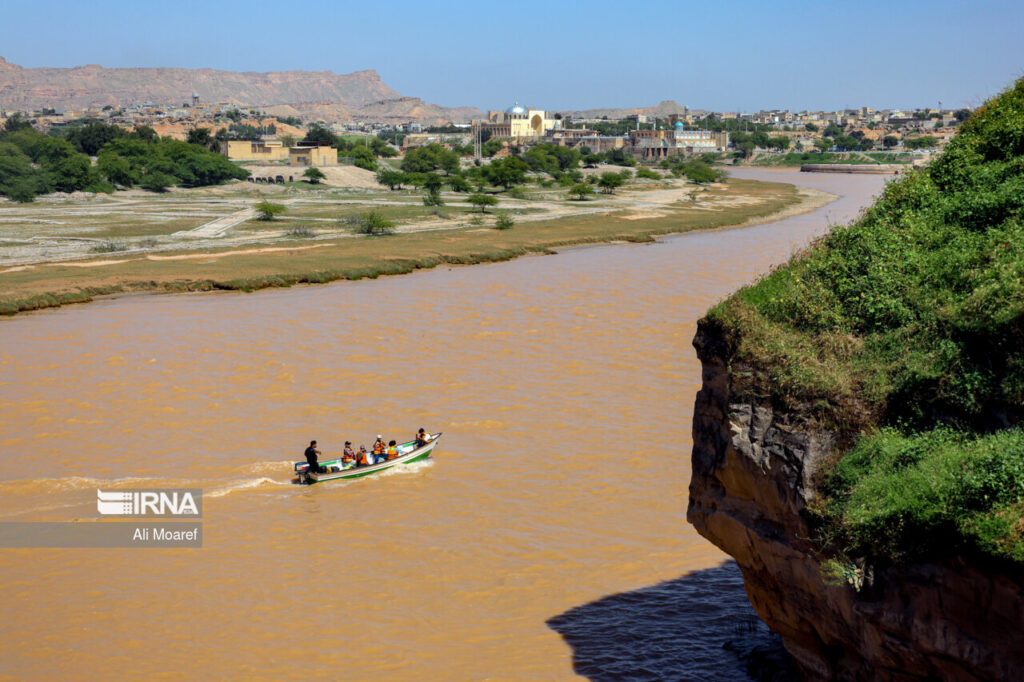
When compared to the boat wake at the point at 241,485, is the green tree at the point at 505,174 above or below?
above

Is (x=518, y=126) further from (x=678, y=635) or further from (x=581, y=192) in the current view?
(x=678, y=635)

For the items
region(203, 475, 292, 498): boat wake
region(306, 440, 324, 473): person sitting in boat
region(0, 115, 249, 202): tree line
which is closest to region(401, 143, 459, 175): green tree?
region(0, 115, 249, 202): tree line

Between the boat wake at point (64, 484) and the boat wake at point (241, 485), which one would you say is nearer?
the boat wake at point (241, 485)

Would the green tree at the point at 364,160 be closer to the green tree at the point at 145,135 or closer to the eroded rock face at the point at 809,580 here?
the green tree at the point at 145,135

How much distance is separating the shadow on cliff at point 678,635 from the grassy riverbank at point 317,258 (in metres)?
25.5

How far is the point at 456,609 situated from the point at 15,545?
6585 mm

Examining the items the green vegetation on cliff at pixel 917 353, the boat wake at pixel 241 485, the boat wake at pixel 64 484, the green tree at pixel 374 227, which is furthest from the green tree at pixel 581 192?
the green vegetation on cliff at pixel 917 353

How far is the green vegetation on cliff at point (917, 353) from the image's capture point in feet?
21.3

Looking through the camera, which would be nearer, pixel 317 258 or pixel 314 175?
pixel 317 258

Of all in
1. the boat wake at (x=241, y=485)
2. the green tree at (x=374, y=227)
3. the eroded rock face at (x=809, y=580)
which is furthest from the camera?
the green tree at (x=374, y=227)

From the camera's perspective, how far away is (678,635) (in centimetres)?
1077

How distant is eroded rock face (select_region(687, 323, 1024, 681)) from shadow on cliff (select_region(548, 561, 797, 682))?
1454 mm

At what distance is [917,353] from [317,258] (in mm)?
35214

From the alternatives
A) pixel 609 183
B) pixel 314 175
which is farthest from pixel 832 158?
pixel 314 175
